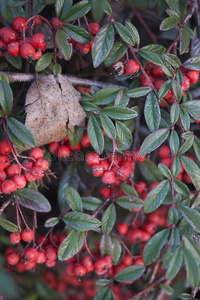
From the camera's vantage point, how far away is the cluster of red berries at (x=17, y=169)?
1.04 meters

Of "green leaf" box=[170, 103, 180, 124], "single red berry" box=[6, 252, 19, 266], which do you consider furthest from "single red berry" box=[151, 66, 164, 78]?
"single red berry" box=[6, 252, 19, 266]

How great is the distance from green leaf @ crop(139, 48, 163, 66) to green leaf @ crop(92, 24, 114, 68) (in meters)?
0.12

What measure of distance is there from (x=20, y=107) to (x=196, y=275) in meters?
0.89

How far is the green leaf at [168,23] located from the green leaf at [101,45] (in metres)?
0.19

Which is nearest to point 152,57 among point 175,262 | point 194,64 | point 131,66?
point 131,66

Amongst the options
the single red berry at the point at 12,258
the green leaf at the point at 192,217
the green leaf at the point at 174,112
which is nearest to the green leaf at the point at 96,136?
the green leaf at the point at 174,112

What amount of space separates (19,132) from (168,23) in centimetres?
63

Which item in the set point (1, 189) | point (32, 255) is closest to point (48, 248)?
point (32, 255)

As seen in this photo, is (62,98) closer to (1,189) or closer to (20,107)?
(20,107)

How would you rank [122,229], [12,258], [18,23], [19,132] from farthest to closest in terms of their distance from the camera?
[122,229] < [12,258] < [18,23] < [19,132]

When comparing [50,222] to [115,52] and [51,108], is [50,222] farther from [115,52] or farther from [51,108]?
[115,52]

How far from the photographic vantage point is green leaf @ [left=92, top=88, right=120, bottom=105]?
3.81ft

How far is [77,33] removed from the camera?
3.52 feet

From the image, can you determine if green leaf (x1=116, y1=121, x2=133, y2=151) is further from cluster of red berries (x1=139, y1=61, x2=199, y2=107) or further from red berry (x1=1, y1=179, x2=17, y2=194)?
red berry (x1=1, y1=179, x2=17, y2=194)
